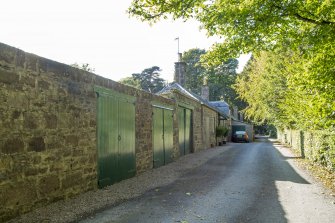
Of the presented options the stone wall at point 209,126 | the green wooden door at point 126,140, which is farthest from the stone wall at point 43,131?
the stone wall at point 209,126

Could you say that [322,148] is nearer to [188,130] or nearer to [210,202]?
[210,202]

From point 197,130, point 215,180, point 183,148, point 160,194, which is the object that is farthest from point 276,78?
point 160,194

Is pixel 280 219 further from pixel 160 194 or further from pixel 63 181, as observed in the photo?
pixel 63 181

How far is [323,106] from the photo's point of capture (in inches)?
314

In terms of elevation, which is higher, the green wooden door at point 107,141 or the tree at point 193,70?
the tree at point 193,70

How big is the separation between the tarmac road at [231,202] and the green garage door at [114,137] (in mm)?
1492

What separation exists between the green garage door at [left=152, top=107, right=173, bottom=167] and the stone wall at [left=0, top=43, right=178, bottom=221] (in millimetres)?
4524

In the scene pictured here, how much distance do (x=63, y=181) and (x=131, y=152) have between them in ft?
12.1

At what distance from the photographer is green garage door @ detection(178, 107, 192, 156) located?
54.9 ft

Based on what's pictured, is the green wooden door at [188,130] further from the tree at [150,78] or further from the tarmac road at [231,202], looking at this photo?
the tree at [150,78]

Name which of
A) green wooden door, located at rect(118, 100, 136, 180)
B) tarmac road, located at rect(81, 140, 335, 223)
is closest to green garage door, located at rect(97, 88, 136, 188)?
green wooden door, located at rect(118, 100, 136, 180)

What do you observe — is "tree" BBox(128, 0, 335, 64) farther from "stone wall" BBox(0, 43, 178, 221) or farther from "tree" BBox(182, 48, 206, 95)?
"tree" BBox(182, 48, 206, 95)

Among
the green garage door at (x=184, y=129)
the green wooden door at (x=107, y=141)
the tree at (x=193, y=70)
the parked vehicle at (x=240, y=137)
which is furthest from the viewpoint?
the tree at (x=193, y=70)

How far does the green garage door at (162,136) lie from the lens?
41.1ft
